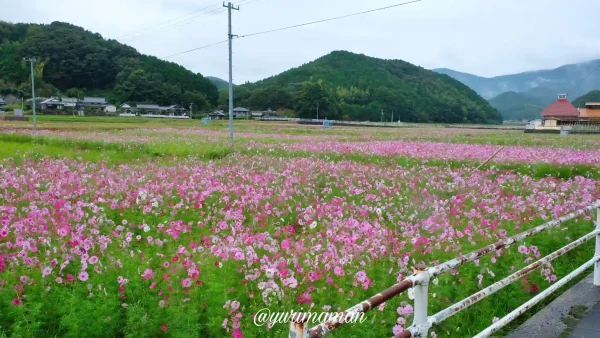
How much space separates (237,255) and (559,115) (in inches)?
2687

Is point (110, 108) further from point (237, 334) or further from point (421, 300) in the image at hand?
point (421, 300)

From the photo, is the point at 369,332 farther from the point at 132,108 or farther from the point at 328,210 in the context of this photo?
the point at 132,108

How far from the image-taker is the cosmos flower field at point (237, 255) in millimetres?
3986

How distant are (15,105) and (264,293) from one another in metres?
83.3

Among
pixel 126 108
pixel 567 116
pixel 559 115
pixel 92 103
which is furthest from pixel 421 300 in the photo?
pixel 92 103

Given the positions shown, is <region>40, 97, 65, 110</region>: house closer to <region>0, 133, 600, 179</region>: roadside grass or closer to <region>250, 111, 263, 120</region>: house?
<region>250, 111, 263, 120</region>: house

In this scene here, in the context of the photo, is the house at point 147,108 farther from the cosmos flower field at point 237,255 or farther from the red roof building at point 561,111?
the cosmos flower field at point 237,255

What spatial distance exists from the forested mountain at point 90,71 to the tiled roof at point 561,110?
200ft

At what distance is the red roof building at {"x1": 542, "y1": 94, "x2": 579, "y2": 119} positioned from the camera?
61844 mm

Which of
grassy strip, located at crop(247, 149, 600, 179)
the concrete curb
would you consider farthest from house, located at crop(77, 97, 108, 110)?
the concrete curb

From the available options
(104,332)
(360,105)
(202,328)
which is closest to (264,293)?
(202,328)

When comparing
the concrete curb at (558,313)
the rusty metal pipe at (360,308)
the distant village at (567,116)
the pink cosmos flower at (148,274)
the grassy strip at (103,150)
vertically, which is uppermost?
the distant village at (567,116)

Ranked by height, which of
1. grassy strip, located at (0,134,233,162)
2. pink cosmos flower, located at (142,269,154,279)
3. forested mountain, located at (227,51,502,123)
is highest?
forested mountain, located at (227,51,502,123)

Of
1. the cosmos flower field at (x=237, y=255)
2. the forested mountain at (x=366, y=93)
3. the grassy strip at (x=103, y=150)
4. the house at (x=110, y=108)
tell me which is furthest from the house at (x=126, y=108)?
the cosmos flower field at (x=237, y=255)
